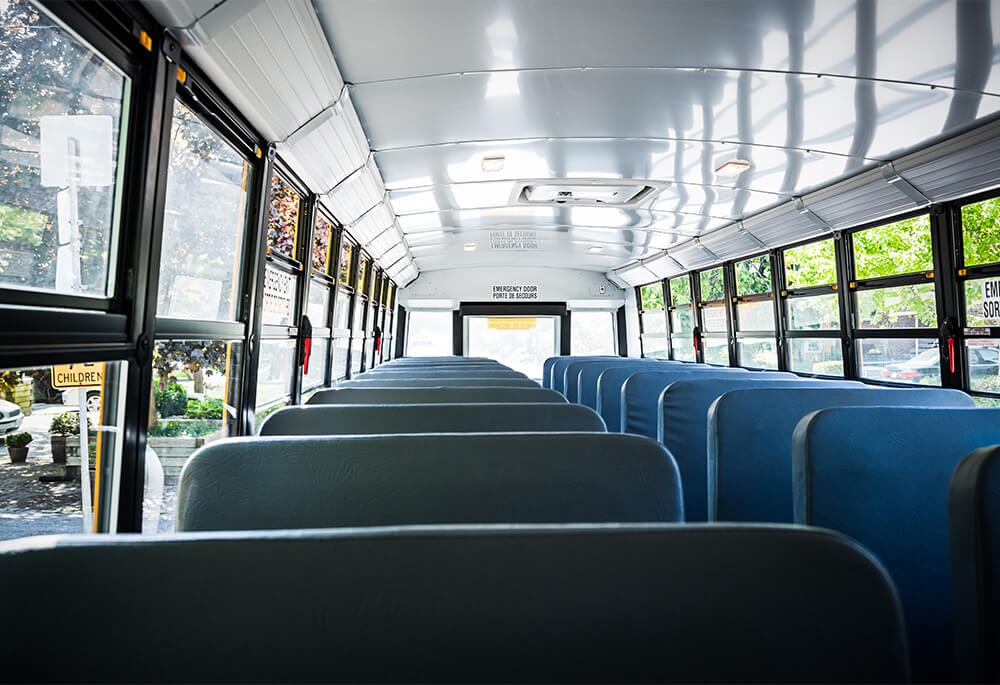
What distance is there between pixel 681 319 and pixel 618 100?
6.06m

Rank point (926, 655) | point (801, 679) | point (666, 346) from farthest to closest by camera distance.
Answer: point (666, 346) → point (926, 655) → point (801, 679)

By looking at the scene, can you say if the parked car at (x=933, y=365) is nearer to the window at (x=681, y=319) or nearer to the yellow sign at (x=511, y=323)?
the window at (x=681, y=319)

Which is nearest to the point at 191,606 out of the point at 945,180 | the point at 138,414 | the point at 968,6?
the point at 138,414

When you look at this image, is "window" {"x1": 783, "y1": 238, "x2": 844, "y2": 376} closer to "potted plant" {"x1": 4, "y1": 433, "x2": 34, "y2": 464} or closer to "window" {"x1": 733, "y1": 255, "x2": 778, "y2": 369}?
"window" {"x1": 733, "y1": 255, "x2": 778, "y2": 369}

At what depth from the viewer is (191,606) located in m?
0.58

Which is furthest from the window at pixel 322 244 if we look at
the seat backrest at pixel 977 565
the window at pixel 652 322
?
the window at pixel 652 322

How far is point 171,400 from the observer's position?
2.11m

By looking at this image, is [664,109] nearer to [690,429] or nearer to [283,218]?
[690,429]

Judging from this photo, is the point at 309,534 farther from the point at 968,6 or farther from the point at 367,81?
the point at 968,6

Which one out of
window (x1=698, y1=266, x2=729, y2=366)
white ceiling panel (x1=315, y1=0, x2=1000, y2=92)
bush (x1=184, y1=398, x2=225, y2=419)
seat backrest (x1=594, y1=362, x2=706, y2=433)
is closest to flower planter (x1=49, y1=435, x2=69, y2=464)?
bush (x1=184, y1=398, x2=225, y2=419)

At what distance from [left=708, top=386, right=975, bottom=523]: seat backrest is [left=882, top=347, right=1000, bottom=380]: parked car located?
2.82 meters

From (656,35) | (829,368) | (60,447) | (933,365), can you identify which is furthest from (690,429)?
(829,368)

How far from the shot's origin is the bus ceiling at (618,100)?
202cm

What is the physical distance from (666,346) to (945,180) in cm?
557
